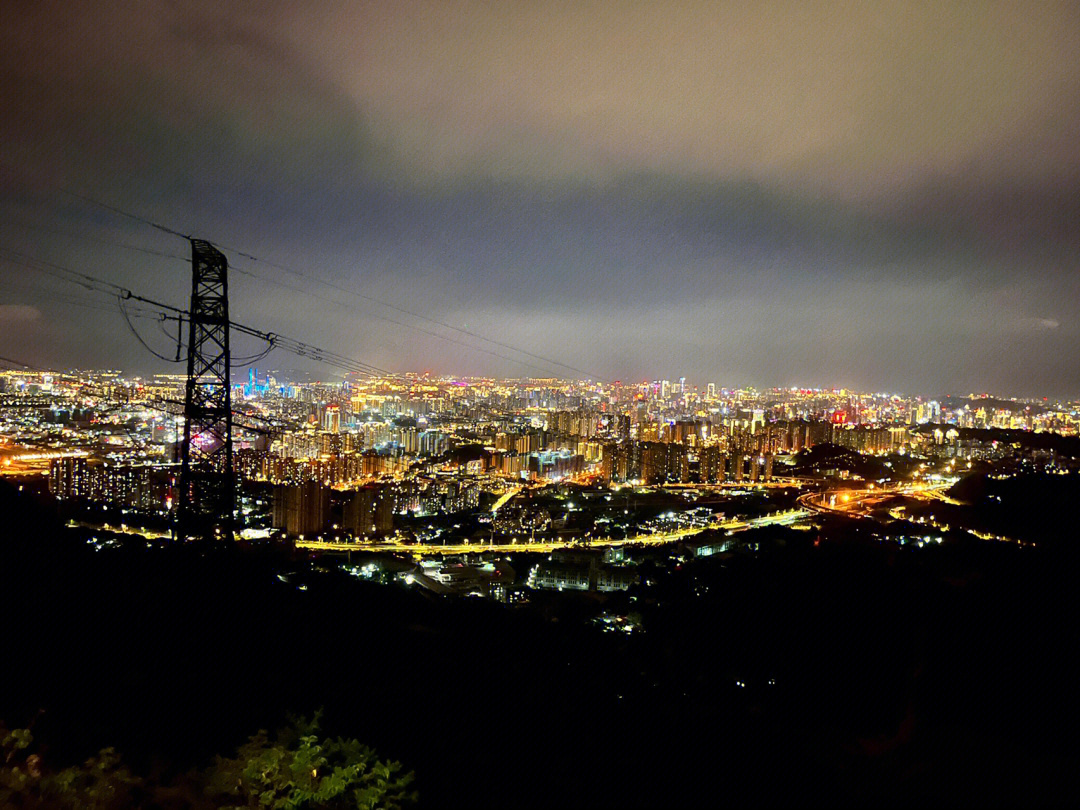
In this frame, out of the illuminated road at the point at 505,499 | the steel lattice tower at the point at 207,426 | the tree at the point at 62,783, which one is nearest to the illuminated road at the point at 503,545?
the illuminated road at the point at 505,499

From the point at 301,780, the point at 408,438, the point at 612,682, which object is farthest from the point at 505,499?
the point at 301,780

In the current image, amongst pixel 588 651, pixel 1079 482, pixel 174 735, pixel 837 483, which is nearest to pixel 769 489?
pixel 837 483

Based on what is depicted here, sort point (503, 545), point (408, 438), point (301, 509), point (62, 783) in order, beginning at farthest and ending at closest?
1. point (408, 438)
2. point (301, 509)
3. point (503, 545)
4. point (62, 783)

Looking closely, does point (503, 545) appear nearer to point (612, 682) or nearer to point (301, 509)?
point (301, 509)

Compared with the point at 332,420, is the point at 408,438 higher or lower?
lower

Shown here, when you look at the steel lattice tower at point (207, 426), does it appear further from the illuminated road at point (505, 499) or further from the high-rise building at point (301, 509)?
the illuminated road at point (505, 499)

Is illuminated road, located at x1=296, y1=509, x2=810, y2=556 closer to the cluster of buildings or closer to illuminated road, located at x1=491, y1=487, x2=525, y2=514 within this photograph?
the cluster of buildings

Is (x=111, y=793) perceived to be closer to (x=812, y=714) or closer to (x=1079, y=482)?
(x=812, y=714)
